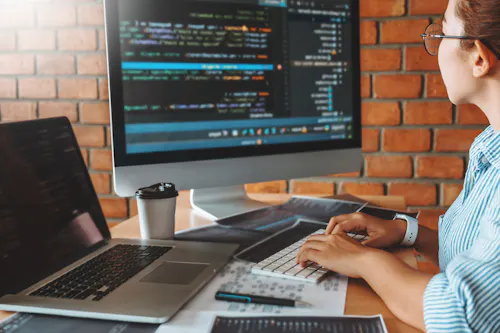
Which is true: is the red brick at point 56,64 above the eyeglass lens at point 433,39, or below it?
above

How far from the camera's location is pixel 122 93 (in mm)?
1111

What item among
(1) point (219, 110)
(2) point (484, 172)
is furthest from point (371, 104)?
(2) point (484, 172)

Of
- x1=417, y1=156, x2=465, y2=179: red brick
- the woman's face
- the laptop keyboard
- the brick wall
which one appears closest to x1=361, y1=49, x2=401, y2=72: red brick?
the brick wall

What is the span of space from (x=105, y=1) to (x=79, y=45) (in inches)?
37.3

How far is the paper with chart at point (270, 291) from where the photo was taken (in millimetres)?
722

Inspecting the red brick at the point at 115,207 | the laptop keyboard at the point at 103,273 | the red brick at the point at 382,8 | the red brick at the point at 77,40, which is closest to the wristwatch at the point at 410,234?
the laptop keyboard at the point at 103,273

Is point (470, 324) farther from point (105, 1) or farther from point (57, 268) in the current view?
point (105, 1)

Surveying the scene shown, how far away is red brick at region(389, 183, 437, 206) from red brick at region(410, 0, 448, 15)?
0.59 meters

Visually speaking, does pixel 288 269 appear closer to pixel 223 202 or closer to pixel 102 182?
pixel 223 202

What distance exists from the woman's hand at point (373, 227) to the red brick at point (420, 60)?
3.02 ft

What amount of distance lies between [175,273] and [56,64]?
1383 mm

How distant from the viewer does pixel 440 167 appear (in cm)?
184

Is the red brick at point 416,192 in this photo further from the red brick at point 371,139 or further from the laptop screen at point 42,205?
the laptop screen at point 42,205

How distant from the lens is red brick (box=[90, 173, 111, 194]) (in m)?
2.01
